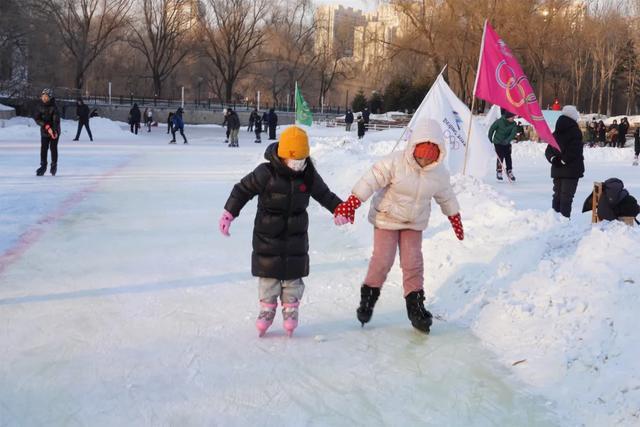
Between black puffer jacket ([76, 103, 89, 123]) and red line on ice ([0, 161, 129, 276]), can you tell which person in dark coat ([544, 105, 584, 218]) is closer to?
red line on ice ([0, 161, 129, 276])

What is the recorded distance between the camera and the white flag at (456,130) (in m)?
10.1

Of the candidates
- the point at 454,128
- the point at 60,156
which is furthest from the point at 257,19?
the point at 454,128

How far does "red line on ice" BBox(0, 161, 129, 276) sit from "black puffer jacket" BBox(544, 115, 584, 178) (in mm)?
5542

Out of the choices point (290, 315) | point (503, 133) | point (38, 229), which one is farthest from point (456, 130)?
point (290, 315)

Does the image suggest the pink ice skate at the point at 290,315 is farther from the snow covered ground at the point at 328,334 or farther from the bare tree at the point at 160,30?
the bare tree at the point at 160,30

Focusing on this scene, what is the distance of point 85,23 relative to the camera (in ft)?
163

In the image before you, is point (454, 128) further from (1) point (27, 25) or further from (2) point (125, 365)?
(1) point (27, 25)

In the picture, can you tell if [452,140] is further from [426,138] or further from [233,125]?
[233,125]

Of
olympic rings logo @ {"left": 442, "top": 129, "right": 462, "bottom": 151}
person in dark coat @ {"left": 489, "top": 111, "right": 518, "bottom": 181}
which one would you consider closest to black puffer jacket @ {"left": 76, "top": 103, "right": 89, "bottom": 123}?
person in dark coat @ {"left": 489, "top": 111, "right": 518, "bottom": 181}

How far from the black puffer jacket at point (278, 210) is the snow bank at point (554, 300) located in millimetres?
1277

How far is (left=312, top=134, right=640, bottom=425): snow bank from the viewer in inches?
121

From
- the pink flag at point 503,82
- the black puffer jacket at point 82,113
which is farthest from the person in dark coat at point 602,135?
the pink flag at point 503,82

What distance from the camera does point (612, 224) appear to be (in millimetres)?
4508

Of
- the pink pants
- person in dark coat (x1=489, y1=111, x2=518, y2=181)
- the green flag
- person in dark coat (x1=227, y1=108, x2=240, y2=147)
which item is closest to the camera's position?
the pink pants
